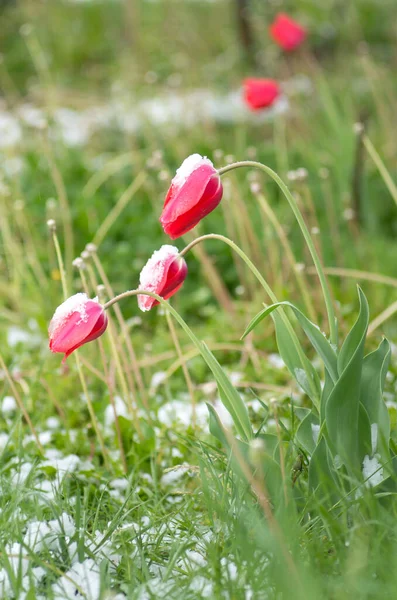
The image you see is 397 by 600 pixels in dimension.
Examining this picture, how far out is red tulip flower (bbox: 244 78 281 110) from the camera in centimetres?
266

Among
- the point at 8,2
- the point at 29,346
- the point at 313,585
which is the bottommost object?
the point at 29,346

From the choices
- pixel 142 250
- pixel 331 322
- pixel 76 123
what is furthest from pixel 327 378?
Answer: pixel 76 123

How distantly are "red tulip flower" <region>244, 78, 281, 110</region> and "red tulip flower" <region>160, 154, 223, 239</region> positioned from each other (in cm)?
175

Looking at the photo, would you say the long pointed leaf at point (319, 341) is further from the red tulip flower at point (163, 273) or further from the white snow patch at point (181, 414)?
the white snow patch at point (181, 414)

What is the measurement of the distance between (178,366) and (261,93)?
1181 millimetres

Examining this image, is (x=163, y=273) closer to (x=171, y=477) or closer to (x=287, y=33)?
(x=171, y=477)

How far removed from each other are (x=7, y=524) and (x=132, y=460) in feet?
1.36

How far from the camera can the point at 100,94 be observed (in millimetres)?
5492

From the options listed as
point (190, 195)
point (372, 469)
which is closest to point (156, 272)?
point (190, 195)

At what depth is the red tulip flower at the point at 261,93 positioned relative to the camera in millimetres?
2660

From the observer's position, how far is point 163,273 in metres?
1.05

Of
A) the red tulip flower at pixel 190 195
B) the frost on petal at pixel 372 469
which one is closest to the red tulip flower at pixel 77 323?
the red tulip flower at pixel 190 195

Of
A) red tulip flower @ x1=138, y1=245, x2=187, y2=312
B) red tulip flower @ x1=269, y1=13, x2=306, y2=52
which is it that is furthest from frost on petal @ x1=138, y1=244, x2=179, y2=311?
red tulip flower @ x1=269, y1=13, x2=306, y2=52

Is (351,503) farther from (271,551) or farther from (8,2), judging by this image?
(8,2)
